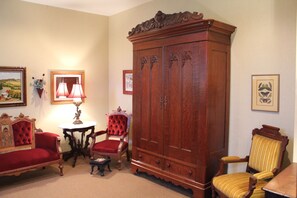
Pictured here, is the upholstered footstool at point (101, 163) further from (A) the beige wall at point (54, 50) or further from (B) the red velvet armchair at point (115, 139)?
(A) the beige wall at point (54, 50)

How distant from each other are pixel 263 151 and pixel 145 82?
6.47 feet

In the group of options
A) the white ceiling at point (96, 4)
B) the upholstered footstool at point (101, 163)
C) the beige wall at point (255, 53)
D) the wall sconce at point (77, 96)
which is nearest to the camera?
the beige wall at point (255, 53)

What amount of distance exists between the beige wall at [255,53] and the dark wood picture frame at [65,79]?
253 cm

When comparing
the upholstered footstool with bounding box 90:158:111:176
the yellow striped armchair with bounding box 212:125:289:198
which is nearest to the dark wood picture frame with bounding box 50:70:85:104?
the upholstered footstool with bounding box 90:158:111:176

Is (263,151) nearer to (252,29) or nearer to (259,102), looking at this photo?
(259,102)

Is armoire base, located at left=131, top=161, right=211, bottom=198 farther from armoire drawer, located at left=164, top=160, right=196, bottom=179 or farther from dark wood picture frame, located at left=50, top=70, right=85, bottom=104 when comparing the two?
dark wood picture frame, located at left=50, top=70, right=85, bottom=104

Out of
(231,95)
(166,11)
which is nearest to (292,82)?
(231,95)

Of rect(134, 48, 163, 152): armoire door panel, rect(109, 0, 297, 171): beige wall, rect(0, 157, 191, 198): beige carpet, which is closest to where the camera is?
rect(109, 0, 297, 171): beige wall

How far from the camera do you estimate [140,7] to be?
16.5ft

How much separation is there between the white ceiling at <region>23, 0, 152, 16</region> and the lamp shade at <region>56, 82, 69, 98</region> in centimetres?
152

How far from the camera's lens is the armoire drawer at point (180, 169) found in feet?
11.5

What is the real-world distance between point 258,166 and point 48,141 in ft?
10.8

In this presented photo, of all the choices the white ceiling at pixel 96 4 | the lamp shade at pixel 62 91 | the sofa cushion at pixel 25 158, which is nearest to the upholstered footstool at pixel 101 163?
the sofa cushion at pixel 25 158

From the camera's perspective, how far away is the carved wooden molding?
335cm
